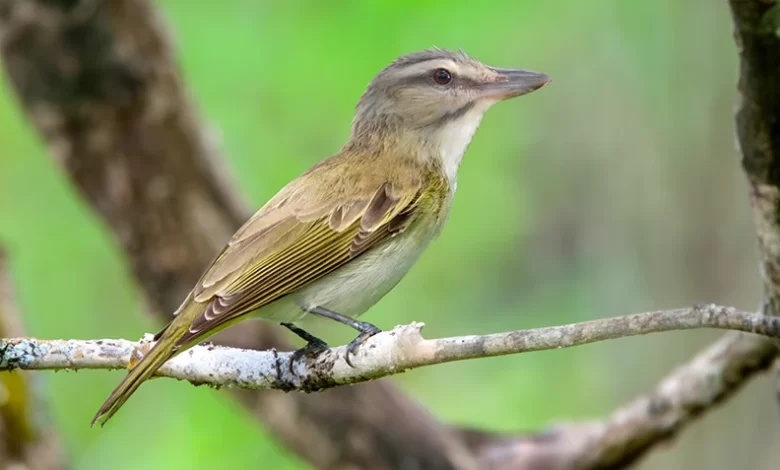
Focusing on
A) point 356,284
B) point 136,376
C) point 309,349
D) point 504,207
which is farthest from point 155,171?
point 504,207

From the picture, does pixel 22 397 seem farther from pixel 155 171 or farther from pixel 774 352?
pixel 774 352

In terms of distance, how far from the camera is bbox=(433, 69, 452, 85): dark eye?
5.09 meters

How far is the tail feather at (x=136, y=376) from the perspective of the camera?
355 centimetres

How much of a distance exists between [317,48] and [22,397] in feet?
13.2

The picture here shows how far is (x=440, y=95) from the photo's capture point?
5074mm

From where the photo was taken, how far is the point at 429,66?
16.8 feet

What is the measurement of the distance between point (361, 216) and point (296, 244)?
32 centimetres

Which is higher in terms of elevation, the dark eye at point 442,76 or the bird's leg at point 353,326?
the dark eye at point 442,76

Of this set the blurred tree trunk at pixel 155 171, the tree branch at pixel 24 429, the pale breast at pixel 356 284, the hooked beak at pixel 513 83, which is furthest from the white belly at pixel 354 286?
the blurred tree trunk at pixel 155 171

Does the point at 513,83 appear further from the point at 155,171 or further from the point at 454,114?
the point at 155,171

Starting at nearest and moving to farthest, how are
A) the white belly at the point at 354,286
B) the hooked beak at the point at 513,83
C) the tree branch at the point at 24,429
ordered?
the white belly at the point at 354,286 < the hooked beak at the point at 513,83 < the tree branch at the point at 24,429

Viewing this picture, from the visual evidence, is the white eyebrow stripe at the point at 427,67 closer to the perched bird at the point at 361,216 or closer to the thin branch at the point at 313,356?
the perched bird at the point at 361,216

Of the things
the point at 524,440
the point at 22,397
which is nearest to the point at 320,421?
the point at 524,440

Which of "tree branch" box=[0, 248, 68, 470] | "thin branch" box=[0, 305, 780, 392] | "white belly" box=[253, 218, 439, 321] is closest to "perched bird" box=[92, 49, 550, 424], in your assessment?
"white belly" box=[253, 218, 439, 321]
